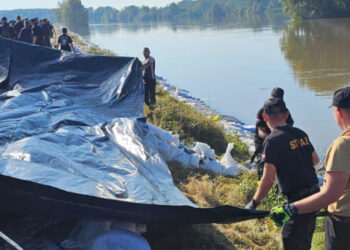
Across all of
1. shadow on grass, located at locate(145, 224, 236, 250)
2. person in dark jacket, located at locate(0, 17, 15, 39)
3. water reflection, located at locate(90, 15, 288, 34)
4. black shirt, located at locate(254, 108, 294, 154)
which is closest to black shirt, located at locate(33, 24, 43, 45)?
person in dark jacket, located at locate(0, 17, 15, 39)

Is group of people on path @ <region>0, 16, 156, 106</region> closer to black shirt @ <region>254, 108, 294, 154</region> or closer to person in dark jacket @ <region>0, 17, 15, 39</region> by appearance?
person in dark jacket @ <region>0, 17, 15, 39</region>

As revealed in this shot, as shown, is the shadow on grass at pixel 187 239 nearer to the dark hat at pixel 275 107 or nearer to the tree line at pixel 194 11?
the dark hat at pixel 275 107

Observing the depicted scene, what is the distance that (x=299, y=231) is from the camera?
3.02 meters

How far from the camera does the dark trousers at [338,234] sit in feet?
8.83

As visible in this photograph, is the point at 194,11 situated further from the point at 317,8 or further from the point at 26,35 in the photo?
the point at 26,35

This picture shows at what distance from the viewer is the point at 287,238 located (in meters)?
3.06

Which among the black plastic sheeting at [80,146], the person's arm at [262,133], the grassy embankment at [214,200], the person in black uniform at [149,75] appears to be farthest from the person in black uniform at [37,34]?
the person's arm at [262,133]

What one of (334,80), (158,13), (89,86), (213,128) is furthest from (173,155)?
(158,13)

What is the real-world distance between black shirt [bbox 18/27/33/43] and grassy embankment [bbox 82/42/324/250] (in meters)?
6.50

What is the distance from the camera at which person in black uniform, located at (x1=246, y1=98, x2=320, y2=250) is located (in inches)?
119

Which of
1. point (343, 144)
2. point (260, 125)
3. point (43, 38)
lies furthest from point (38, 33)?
point (343, 144)

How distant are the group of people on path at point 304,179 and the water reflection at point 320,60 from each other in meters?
13.3

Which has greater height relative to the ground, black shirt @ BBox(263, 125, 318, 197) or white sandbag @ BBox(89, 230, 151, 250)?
black shirt @ BBox(263, 125, 318, 197)

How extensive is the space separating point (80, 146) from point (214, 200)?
1976 millimetres
